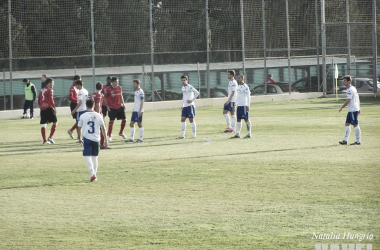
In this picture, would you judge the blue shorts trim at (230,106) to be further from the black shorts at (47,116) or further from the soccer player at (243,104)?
the black shorts at (47,116)

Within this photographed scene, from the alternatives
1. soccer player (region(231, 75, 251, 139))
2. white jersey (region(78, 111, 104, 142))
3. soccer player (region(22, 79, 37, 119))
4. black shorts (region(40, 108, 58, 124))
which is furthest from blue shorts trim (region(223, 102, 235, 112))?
soccer player (region(22, 79, 37, 119))

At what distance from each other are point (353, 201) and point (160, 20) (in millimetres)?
30330

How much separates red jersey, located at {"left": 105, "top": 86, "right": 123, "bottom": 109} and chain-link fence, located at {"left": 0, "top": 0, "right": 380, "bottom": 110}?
14.0 meters

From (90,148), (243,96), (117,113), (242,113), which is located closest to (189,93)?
(243,96)

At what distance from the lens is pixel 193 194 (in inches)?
378

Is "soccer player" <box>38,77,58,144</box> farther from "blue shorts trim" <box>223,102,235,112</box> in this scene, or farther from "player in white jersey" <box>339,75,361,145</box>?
"player in white jersey" <box>339,75,361,145</box>

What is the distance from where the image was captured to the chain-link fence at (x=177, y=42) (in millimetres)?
33750

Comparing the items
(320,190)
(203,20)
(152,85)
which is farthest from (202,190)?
(203,20)

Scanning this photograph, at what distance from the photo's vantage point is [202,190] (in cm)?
991

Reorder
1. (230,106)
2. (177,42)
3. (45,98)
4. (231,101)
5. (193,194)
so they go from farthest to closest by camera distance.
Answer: (177,42)
(231,101)
(230,106)
(45,98)
(193,194)

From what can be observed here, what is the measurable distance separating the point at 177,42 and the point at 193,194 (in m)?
30.0

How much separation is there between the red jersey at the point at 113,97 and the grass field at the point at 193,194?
1.29 metres

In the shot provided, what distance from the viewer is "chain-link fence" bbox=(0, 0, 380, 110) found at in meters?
33.8

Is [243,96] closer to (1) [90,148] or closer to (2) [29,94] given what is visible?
(1) [90,148]
